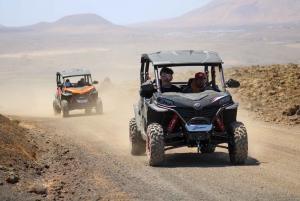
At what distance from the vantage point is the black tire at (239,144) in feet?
34.3

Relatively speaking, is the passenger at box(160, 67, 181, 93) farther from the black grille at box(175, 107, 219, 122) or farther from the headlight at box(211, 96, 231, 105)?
the headlight at box(211, 96, 231, 105)

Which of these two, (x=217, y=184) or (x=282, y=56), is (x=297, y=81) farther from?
(x=282, y=56)

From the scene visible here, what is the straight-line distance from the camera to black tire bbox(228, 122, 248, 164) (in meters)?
10.5

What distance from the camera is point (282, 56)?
430 ft

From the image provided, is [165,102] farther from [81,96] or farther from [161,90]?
[81,96]

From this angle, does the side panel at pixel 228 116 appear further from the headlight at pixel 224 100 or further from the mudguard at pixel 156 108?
the mudguard at pixel 156 108

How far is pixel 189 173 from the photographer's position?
9805 millimetres

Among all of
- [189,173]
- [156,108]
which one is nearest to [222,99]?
[156,108]

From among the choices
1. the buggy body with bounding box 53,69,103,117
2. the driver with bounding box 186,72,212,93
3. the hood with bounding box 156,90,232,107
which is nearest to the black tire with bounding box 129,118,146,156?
the driver with bounding box 186,72,212,93

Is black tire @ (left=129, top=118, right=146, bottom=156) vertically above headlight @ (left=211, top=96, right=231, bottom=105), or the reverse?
headlight @ (left=211, top=96, right=231, bottom=105)

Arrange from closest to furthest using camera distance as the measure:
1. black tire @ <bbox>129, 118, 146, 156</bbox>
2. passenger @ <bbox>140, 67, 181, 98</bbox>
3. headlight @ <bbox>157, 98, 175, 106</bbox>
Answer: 1. headlight @ <bbox>157, 98, 175, 106</bbox>
2. passenger @ <bbox>140, 67, 181, 98</bbox>
3. black tire @ <bbox>129, 118, 146, 156</bbox>

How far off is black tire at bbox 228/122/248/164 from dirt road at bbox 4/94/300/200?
165mm

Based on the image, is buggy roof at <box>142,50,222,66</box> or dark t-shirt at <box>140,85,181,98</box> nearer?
buggy roof at <box>142,50,222,66</box>

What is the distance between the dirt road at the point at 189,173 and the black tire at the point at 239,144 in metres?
Result: 0.17
